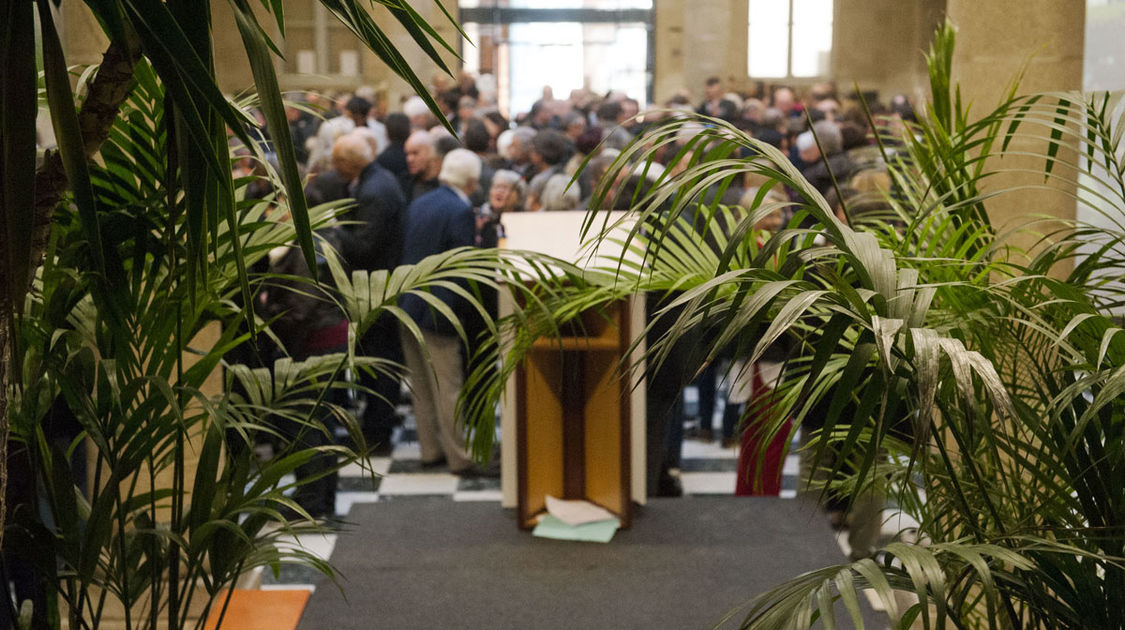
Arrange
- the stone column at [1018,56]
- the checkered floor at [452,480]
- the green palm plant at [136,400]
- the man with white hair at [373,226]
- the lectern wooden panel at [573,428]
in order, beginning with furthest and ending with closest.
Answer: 1. the man with white hair at [373,226]
2. the checkered floor at [452,480]
3. the lectern wooden panel at [573,428]
4. the stone column at [1018,56]
5. the green palm plant at [136,400]

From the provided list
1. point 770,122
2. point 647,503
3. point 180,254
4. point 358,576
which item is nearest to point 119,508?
point 180,254

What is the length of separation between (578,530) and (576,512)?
12 cm

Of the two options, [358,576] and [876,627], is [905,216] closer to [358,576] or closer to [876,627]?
[876,627]

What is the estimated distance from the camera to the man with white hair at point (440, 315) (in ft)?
17.1

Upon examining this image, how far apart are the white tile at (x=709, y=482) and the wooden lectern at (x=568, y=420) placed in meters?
1.12

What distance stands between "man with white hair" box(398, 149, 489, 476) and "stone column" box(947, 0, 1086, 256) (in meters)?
2.60

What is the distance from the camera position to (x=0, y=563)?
1.85 meters

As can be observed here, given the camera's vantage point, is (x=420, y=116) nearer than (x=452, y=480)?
No

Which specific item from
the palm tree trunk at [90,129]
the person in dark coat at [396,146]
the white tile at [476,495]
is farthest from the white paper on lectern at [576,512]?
the person in dark coat at [396,146]

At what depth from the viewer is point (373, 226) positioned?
538 cm

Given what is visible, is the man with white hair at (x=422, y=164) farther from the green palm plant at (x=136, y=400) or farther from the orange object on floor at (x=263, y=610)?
the green palm plant at (x=136, y=400)

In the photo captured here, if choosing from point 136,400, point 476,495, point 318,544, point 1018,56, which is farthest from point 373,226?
point 136,400

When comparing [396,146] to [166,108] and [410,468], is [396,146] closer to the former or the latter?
[410,468]

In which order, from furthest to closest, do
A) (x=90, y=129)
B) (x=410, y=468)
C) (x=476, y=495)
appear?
1. (x=410, y=468)
2. (x=476, y=495)
3. (x=90, y=129)
